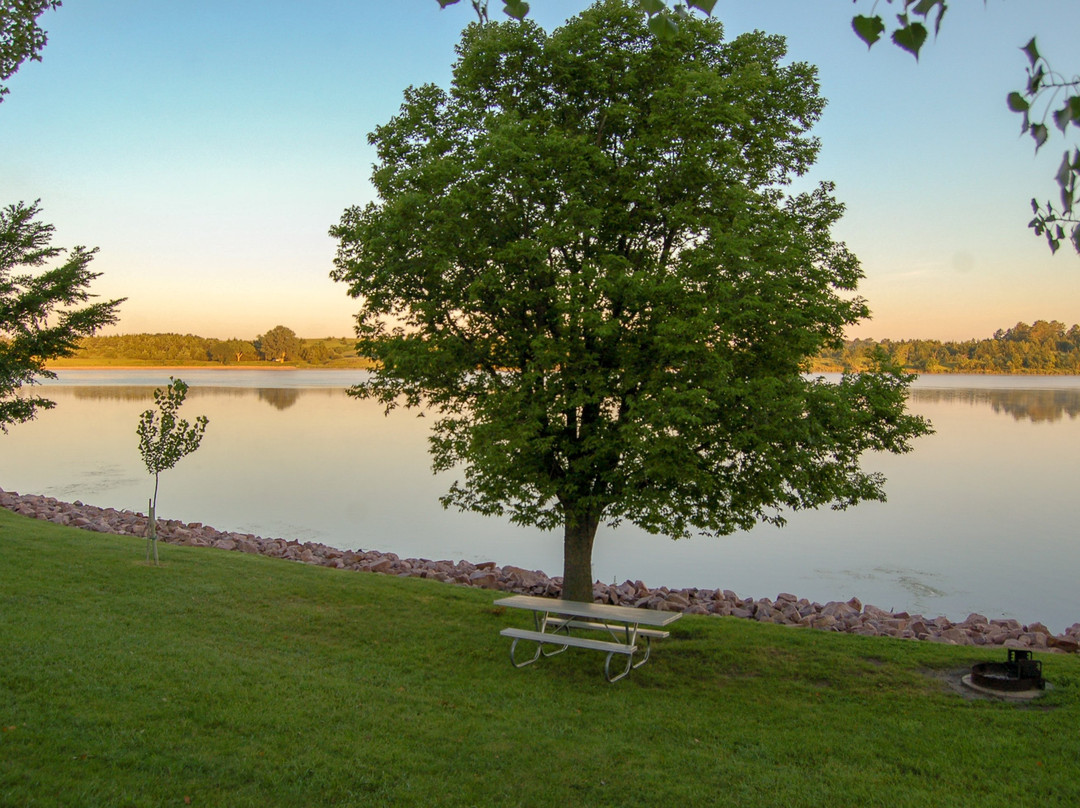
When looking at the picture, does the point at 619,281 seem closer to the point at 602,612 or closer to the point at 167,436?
the point at 602,612

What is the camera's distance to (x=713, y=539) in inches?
855

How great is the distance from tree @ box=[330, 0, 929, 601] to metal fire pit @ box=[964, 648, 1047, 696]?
7.80ft

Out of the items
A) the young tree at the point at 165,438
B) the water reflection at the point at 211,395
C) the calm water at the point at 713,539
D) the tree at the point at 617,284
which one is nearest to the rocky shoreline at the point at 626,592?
the calm water at the point at 713,539

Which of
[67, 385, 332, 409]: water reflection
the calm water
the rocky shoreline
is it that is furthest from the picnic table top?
[67, 385, 332, 409]: water reflection

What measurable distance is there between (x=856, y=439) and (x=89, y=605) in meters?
9.72

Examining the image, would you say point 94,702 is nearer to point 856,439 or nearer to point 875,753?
point 875,753

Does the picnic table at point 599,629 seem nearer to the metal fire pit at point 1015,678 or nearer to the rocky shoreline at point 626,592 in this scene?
the metal fire pit at point 1015,678

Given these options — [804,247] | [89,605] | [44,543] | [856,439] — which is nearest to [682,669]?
[856,439]

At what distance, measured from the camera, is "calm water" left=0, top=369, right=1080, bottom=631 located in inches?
688

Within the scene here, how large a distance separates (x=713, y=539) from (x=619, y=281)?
1421 centimetres

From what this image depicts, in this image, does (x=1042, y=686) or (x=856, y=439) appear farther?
(x=856, y=439)

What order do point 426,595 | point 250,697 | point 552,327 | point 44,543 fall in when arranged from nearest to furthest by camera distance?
point 250,697 → point 552,327 → point 426,595 → point 44,543

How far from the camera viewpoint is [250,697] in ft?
23.4

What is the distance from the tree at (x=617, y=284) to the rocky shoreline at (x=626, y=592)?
12.6 feet
